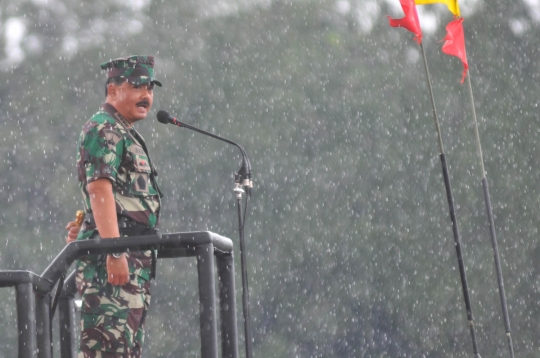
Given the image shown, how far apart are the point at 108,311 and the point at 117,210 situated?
0.27m

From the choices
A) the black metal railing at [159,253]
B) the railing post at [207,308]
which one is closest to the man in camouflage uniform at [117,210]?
the black metal railing at [159,253]

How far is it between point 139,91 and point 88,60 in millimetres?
16516

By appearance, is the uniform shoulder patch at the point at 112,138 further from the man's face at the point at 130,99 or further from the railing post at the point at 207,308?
the railing post at the point at 207,308

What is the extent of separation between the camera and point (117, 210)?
9.16 ft

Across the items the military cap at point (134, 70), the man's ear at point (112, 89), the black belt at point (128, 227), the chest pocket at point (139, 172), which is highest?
the military cap at point (134, 70)

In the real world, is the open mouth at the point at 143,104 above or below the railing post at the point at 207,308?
above

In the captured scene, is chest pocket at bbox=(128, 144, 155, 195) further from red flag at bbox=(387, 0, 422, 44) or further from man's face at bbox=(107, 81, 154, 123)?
red flag at bbox=(387, 0, 422, 44)

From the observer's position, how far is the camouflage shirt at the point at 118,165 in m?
2.76

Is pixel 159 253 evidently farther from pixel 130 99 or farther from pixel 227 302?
pixel 130 99

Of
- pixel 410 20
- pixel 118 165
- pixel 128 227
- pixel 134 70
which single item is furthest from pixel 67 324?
pixel 410 20

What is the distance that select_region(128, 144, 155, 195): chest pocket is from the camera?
2838 millimetres

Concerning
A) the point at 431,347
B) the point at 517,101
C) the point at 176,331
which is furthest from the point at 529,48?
the point at 176,331

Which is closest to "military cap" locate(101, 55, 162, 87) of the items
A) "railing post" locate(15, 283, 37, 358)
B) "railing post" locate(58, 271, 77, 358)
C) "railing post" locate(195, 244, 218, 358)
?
"railing post" locate(58, 271, 77, 358)

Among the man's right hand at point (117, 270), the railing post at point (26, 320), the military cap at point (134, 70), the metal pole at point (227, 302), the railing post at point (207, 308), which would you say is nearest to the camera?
the railing post at point (26, 320)
